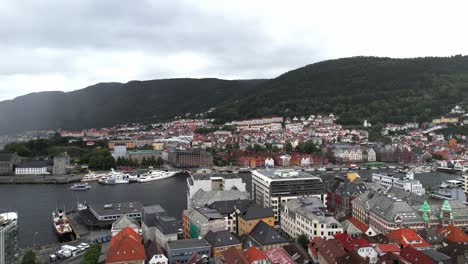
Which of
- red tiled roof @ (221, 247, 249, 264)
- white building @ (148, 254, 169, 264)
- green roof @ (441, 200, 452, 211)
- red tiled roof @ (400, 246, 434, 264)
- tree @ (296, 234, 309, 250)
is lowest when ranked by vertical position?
tree @ (296, 234, 309, 250)

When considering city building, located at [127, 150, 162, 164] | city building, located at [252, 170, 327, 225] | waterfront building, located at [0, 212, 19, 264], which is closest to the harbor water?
waterfront building, located at [0, 212, 19, 264]

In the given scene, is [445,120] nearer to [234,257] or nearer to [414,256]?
[414,256]

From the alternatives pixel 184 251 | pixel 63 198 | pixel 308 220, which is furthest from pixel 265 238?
pixel 63 198

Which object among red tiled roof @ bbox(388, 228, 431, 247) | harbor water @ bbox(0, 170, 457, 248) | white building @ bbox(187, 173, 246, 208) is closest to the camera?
red tiled roof @ bbox(388, 228, 431, 247)

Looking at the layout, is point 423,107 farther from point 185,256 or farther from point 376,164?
point 185,256

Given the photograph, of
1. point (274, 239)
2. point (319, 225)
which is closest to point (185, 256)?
point (274, 239)

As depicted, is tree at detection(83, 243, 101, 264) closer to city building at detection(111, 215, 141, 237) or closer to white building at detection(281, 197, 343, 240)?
city building at detection(111, 215, 141, 237)

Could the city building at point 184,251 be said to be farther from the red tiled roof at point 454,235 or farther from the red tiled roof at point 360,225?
the red tiled roof at point 454,235
